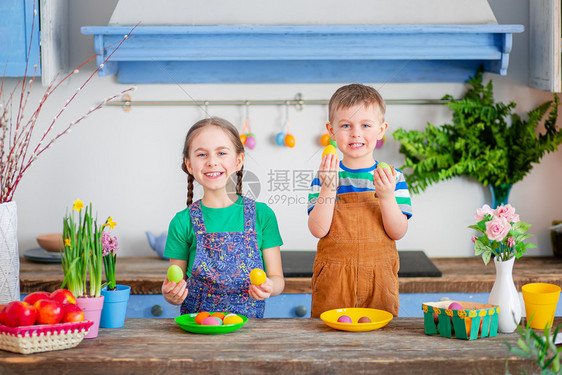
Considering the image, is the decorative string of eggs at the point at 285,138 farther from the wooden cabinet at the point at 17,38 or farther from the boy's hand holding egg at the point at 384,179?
the boy's hand holding egg at the point at 384,179

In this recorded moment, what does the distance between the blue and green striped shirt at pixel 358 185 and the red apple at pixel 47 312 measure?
71cm

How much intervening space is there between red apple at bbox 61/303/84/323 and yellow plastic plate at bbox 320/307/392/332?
54 cm

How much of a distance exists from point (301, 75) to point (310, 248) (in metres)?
0.77

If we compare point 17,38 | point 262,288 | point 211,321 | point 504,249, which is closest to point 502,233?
point 504,249

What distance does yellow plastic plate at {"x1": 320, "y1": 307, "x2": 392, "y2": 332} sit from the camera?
140 centimetres

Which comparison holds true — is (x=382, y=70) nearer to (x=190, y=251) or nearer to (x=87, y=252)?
(x=190, y=251)

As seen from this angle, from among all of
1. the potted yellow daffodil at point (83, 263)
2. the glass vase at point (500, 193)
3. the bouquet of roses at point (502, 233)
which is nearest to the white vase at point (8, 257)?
the potted yellow daffodil at point (83, 263)

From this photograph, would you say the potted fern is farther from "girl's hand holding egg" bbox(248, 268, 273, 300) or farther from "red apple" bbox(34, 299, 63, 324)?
"red apple" bbox(34, 299, 63, 324)

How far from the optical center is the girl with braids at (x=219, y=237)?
166cm

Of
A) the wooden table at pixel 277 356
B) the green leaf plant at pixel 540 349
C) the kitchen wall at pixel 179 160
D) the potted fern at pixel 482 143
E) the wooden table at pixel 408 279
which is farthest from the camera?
the kitchen wall at pixel 179 160

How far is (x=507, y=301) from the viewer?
55.7 inches

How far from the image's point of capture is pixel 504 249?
146 cm

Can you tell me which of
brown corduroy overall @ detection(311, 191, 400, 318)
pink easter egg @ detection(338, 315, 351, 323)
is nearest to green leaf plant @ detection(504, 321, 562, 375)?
pink easter egg @ detection(338, 315, 351, 323)

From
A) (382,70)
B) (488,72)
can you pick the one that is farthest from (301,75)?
(488,72)
